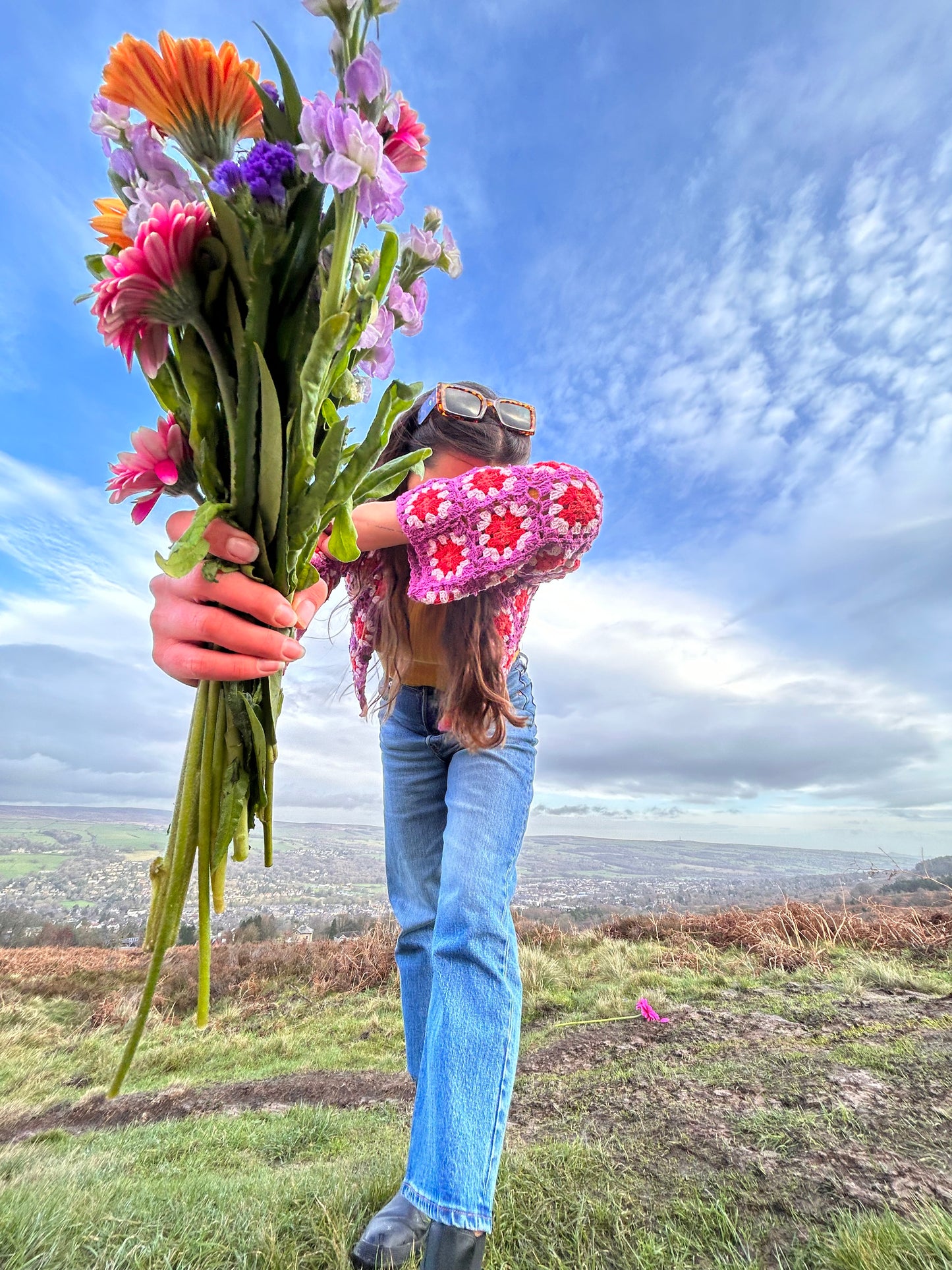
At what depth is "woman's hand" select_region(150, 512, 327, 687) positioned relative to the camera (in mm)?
917

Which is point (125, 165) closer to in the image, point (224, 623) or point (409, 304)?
point (409, 304)

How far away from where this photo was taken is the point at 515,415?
235cm

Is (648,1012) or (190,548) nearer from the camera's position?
Answer: (190,548)

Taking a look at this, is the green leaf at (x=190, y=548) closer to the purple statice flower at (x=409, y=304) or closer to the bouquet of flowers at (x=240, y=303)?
the bouquet of flowers at (x=240, y=303)

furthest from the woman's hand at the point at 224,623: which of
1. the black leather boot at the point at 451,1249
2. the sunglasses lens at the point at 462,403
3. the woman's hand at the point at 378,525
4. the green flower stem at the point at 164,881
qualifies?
the sunglasses lens at the point at 462,403

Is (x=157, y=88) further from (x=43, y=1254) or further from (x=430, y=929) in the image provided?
(x=43, y=1254)

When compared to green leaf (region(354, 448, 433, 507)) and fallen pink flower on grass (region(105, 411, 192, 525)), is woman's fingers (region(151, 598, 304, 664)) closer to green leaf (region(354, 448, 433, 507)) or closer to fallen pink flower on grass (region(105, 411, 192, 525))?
fallen pink flower on grass (region(105, 411, 192, 525))

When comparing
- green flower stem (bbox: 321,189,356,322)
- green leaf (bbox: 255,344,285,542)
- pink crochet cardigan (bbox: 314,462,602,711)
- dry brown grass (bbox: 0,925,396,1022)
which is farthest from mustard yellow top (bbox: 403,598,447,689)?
dry brown grass (bbox: 0,925,396,1022)

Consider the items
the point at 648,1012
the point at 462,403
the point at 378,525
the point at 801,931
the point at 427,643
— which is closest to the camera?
the point at 378,525

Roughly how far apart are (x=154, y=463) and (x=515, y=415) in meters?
1.64

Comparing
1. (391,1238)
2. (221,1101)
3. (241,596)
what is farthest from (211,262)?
(221,1101)

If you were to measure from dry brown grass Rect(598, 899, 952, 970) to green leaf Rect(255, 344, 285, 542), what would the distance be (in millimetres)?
4815

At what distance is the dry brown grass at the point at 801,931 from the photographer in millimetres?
4484

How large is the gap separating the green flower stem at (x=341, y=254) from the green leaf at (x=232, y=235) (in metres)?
0.12
